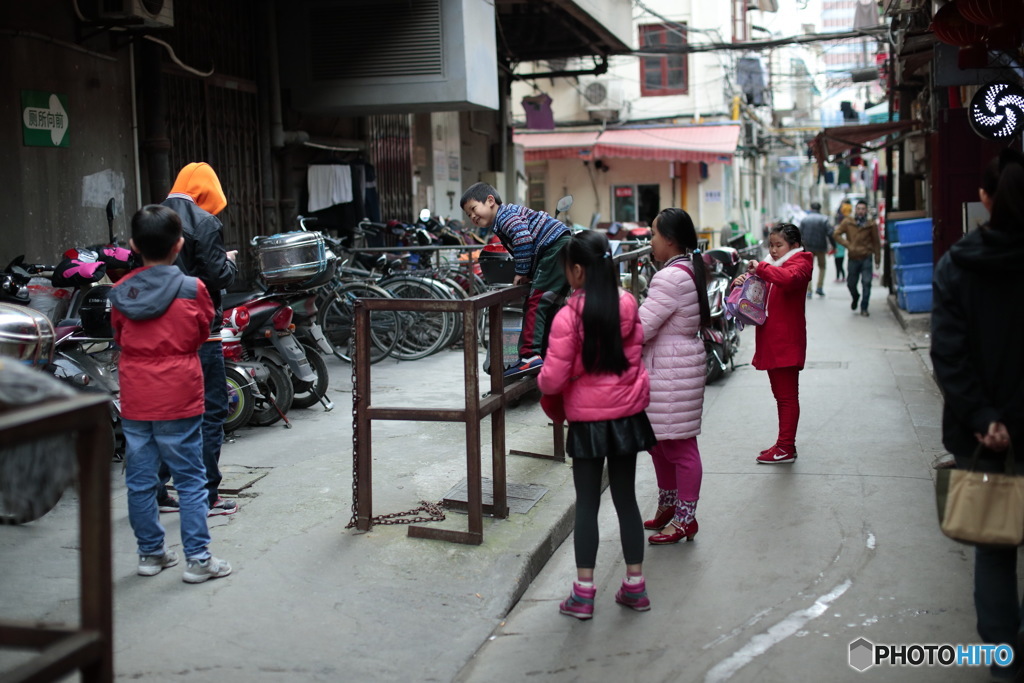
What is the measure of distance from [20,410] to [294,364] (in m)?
5.60

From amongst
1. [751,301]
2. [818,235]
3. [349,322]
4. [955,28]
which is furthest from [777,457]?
[818,235]

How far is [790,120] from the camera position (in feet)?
179

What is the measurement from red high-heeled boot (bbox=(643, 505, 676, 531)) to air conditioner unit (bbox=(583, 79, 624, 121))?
87.8 ft

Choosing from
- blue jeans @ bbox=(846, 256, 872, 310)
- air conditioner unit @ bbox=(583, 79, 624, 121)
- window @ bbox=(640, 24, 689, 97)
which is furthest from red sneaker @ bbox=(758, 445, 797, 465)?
window @ bbox=(640, 24, 689, 97)

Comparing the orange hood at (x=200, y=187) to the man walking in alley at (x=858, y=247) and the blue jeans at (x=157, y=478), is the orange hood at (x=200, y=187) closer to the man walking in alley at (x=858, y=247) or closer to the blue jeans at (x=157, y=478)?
the blue jeans at (x=157, y=478)

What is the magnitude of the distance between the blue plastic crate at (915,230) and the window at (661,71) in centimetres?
1869

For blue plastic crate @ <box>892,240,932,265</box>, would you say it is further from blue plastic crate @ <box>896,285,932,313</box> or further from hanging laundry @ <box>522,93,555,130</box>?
hanging laundry @ <box>522,93,555,130</box>

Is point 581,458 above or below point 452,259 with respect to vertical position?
below

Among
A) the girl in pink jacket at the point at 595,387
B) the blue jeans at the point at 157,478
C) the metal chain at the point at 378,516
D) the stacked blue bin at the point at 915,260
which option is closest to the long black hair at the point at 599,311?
the girl in pink jacket at the point at 595,387

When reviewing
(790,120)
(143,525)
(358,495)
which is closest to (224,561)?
(143,525)

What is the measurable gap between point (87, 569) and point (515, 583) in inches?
103

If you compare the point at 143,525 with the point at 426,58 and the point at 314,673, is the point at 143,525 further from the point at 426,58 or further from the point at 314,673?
the point at 426,58

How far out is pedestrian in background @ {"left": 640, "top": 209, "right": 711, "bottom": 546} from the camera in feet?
16.3

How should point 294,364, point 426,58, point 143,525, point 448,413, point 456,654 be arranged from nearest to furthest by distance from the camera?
point 456,654 → point 143,525 → point 448,413 → point 294,364 → point 426,58
